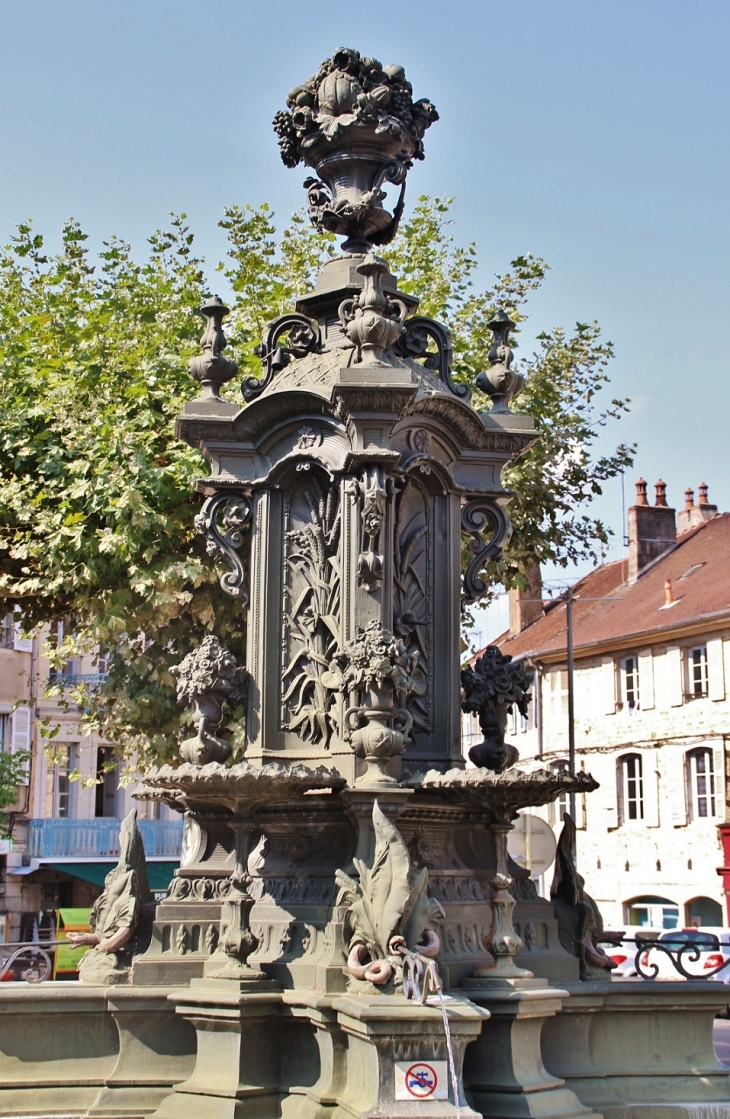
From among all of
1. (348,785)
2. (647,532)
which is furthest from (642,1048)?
(647,532)

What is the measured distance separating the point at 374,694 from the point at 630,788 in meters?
32.1

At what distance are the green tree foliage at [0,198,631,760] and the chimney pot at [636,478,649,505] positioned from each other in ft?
81.2

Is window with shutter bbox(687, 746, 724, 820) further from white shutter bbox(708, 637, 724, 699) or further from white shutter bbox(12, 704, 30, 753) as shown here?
white shutter bbox(12, 704, 30, 753)

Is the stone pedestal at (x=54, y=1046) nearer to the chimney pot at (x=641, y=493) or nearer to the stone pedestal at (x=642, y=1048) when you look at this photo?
the stone pedestal at (x=642, y=1048)

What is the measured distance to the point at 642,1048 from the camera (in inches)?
334

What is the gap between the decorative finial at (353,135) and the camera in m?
9.34

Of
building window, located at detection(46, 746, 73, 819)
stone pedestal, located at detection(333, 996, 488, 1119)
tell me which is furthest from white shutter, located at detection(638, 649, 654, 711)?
stone pedestal, located at detection(333, 996, 488, 1119)

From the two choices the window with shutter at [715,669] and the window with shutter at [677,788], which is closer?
the window with shutter at [715,669]

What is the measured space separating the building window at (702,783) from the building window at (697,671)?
4.69 feet

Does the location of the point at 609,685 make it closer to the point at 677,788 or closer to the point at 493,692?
the point at 677,788

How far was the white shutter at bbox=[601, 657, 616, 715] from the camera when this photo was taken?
39.5 metres

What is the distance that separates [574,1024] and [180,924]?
7.54 ft

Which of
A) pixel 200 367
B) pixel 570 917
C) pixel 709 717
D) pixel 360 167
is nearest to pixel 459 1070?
pixel 570 917

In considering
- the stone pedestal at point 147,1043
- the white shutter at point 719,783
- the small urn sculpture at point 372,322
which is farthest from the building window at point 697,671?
the stone pedestal at point 147,1043
